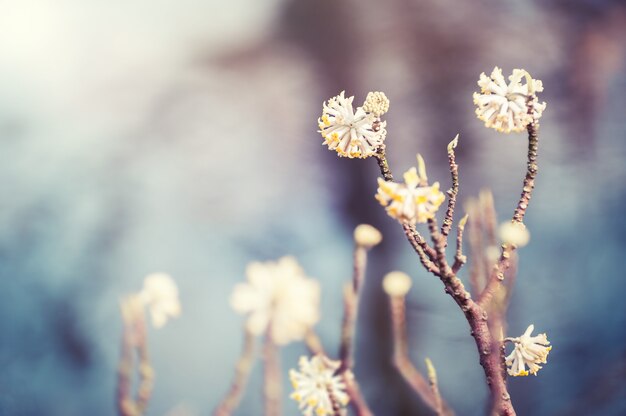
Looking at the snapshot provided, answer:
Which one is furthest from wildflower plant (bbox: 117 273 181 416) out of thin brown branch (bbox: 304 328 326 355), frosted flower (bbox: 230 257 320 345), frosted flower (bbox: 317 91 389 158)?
frosted flower (bbox: 317 91 389 158)

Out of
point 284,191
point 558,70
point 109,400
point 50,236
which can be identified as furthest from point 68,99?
point 558,70

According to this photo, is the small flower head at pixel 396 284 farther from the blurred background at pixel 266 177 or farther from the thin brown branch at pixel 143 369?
the thin brown branch at pixel 143 369

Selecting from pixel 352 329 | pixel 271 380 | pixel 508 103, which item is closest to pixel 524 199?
pixel 508 103

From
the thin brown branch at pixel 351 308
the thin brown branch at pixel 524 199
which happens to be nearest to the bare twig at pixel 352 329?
the thin brown branch at pixel 351 308

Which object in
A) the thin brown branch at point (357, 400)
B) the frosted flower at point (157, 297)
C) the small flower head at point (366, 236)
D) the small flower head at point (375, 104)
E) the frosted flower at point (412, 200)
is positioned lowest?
the thin brown branch at point (357, 400)

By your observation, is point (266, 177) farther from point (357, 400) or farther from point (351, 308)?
point (357, 400)

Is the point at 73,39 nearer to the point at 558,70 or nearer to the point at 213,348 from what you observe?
the point at 213,348

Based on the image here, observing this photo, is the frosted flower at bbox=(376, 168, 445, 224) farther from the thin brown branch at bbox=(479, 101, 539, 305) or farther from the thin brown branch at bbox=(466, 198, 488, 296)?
the thin brown branch at bbox=(466, 198, 488, 296)
